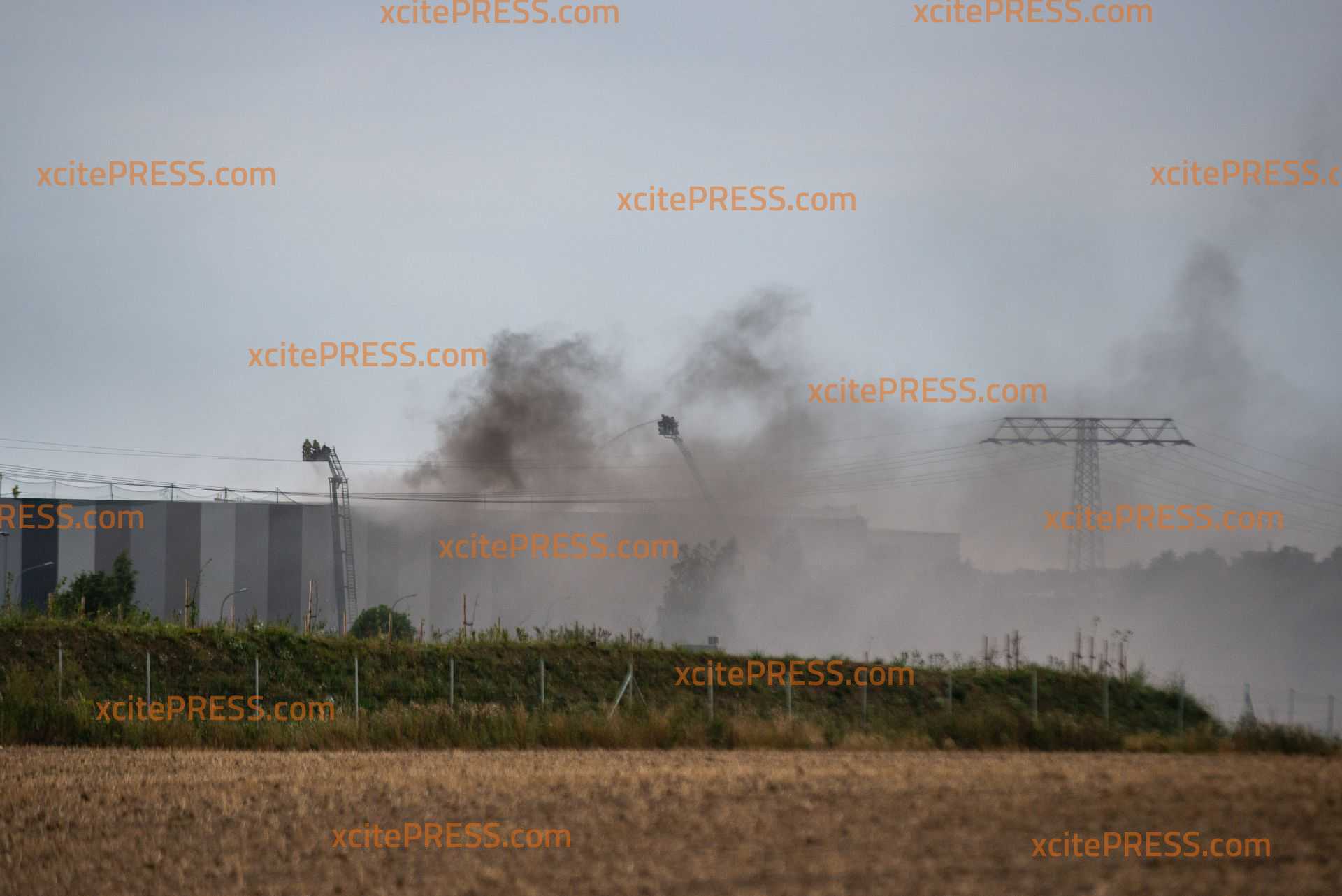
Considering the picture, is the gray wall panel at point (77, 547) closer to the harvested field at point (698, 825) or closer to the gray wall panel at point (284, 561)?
the gray wall panel at point (284, 561)

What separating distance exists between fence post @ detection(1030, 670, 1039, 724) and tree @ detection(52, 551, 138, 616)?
1828 inches

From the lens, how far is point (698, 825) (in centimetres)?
1413

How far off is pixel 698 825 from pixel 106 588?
62448 mm

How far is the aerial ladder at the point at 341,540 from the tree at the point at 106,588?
10.3 metres

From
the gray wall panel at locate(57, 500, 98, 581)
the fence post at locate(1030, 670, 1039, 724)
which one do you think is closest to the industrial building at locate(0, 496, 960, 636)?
the gray wall panel at locate(57, 500, 98, 581)

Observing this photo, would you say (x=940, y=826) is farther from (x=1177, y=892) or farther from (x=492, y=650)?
(x=492, y=650)

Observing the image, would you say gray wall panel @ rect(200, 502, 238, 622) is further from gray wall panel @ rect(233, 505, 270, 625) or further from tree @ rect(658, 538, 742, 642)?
tree @ rect(658, 538, 742, 642)

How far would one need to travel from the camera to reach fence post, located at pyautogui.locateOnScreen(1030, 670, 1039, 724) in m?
33.8

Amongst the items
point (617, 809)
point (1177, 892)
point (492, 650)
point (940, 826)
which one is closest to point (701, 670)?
point (492, 650)

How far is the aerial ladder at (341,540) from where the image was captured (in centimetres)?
6950

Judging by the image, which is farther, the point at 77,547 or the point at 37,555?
the point at 77,547

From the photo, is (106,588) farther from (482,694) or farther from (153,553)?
(482,694)

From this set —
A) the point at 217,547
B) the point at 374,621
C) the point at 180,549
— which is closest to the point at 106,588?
the point at 180,549

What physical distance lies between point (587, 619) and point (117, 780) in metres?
88.9
